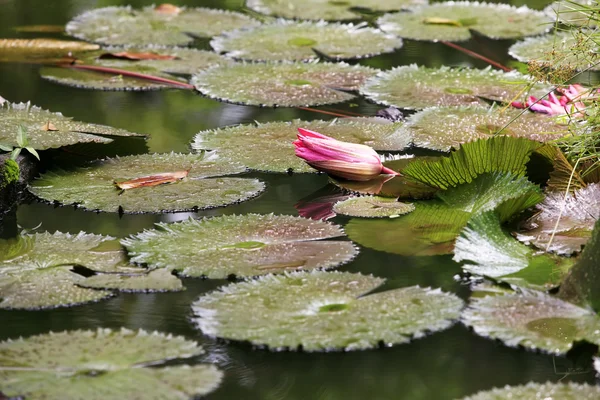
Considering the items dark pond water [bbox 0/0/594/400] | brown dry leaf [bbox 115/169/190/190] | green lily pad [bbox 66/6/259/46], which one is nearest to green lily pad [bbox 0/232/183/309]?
dark pond water [bbox 0/0/594/400]

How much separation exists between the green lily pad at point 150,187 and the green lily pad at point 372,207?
8.4 inches

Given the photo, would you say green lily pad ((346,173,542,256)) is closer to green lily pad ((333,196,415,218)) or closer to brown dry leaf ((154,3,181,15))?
green lily pad ((333,196,415,218))

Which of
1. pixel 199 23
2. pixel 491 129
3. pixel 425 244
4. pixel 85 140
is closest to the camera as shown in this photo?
pixel 425 244

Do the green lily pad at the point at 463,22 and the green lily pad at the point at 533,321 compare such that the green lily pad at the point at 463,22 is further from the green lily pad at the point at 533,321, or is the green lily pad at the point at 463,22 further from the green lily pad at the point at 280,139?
the green lily pad at the point at 533,321

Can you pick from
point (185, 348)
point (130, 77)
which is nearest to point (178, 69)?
point (130, 77)

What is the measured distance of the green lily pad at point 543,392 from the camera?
1.25 m

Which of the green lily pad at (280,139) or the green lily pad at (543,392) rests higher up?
the green lily pad at (543,392)

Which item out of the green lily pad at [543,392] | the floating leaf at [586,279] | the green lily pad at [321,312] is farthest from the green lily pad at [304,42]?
the green lily pad at [543,392]

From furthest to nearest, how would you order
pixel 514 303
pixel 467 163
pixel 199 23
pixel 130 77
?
pixel 199 23 < pixel 130 77 < pixel 467 163 < pixel 514 303

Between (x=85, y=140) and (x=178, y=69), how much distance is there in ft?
3.20

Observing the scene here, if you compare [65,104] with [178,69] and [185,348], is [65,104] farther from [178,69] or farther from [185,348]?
[185,348]

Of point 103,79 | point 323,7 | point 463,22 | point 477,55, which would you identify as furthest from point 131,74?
point 463,22

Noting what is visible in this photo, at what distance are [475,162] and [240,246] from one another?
1.74ft

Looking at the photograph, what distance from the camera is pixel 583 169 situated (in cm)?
192
